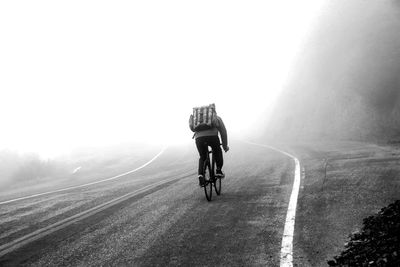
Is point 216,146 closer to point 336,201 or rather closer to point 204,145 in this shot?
point 204,145

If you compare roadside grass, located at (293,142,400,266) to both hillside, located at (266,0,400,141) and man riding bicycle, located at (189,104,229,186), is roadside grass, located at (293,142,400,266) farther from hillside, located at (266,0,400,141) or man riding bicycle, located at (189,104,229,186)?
hillside, located at (266,0,400,141)

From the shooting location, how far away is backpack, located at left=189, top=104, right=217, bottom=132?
8156 mm

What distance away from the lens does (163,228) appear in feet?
20.2

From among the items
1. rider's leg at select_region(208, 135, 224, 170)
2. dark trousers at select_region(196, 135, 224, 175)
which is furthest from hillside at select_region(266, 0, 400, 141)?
dark trousers at select_region(196, 135, 224, 175)

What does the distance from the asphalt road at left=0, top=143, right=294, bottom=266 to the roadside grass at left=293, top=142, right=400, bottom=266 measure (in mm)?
403

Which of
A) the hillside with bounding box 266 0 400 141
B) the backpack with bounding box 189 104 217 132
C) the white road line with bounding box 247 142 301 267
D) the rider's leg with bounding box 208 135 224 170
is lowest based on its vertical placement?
the white road line with bounding box 247 142 301 267

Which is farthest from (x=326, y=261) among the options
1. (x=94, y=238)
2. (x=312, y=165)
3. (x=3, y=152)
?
(x=3, y=152)

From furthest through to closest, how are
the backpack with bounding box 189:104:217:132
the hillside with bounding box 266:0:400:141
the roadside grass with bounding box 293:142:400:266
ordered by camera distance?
the hillside with bounding box 266:0:400:141 → the backpack with bounding box 189:104:217:132 → the roadside grass with bounding box 293:142:400:266

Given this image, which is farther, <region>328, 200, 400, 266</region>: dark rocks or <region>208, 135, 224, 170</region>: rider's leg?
<region>208, 135, 224, 170</region>: rider's leg

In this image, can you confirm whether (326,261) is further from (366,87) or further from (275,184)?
(366,87)

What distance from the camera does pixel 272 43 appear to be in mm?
53562

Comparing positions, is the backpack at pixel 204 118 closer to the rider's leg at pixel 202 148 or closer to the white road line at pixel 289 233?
the rider's leg at pixel 202 148

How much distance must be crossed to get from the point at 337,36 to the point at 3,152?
98.5 ft

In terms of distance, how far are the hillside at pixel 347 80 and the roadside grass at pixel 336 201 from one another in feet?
36.8
